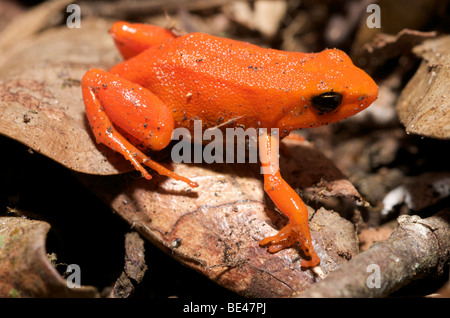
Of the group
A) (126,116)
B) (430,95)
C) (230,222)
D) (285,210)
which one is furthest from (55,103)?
(430,95)

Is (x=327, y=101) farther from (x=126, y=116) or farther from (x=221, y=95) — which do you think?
(x=126, y=116)

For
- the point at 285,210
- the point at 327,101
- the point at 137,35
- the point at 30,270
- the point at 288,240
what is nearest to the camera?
the point at 30,270

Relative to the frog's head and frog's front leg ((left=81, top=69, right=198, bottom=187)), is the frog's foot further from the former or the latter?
the frog's head

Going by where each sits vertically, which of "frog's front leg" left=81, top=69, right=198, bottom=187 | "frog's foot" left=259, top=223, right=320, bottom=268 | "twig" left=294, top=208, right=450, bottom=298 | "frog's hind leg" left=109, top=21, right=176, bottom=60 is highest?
"frog's hind leg" left=109, top=21, right=176, bottom=60

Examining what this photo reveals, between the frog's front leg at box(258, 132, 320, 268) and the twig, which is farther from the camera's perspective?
the frog's front leg at box(258, 132, 320, 268)

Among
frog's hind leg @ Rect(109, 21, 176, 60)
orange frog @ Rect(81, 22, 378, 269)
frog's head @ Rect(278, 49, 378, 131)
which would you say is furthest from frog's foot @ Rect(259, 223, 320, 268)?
frog's hind leg @ Rect(109, 21, 176, 60)
